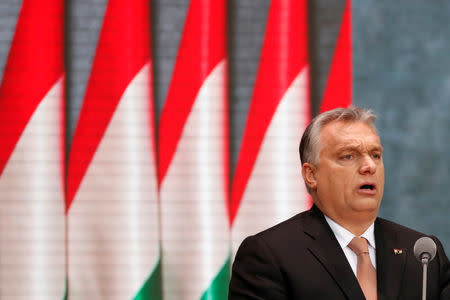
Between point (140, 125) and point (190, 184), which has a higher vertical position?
point (140, 125)

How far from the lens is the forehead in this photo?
1.58m

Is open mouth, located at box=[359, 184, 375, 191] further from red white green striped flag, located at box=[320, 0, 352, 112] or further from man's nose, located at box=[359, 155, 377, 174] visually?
red white green striped flag, located at box=[320, 0, 352, 112]

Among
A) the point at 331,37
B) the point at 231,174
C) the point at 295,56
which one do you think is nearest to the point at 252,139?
the point at 231,174

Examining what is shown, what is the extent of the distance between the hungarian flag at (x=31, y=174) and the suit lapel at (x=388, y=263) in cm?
154

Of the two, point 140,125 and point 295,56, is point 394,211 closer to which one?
point 295,56

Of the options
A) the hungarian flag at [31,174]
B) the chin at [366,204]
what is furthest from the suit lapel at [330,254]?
the hungarian flag at [31,174]


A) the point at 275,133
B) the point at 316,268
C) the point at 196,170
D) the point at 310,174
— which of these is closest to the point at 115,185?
the point at 196,170

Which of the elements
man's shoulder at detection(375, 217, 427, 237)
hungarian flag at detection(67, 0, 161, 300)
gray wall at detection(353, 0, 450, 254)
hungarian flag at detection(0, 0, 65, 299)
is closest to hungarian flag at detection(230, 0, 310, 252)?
gray wall at detection(353, 0, 450, 254)

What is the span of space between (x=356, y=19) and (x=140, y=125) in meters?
1.10

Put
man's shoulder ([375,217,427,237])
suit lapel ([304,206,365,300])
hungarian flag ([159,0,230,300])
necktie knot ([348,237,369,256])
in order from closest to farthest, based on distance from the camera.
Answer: suit lapel ([304,206,365,300]) → necktie knot ([348,237,369,256]) → man's shoulder ([375,217,427,237]) → hungarian flag ([159,0,230,300])

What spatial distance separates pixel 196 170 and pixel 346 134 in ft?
3.91

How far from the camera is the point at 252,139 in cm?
269

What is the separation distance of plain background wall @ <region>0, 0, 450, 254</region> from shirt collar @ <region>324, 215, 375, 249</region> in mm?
1075

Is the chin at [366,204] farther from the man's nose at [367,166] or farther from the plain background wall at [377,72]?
the plain background wall at [377,72]
